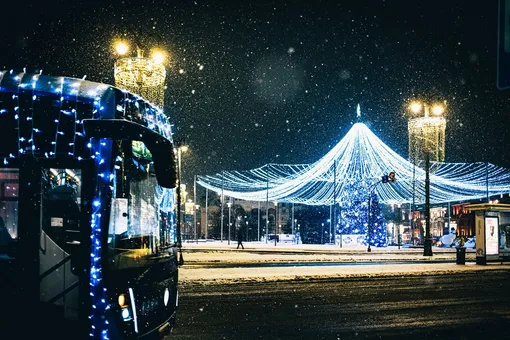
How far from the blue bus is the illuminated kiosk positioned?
948 inches

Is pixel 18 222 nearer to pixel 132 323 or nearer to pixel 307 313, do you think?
pixel 132 323

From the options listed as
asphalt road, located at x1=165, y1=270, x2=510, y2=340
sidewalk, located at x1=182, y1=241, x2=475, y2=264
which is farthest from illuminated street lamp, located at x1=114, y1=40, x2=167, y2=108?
sidewalk, located at x1=182, y1=241, x2=475, y2=264

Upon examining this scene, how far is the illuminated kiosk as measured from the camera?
1067 inches

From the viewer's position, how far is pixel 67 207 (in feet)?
18.9

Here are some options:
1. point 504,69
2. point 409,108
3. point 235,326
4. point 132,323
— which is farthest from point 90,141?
point 409,108

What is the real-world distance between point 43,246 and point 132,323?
130cm

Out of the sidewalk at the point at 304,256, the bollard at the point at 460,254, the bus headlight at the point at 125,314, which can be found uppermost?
the bus headlight at the point at 125,314

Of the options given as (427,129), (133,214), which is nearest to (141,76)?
(133,214)

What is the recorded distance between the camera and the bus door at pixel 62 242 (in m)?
5.68

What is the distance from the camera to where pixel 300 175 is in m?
40.8

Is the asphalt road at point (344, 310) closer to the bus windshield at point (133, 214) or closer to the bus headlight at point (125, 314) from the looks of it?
the bus windshield at point (133, 214)

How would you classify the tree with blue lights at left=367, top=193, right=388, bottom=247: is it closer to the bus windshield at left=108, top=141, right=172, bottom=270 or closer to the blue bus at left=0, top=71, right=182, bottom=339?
the bus windshield at left=108, top=141, right=172, bottom=270

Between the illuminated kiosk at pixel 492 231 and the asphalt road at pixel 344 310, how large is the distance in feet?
31.6

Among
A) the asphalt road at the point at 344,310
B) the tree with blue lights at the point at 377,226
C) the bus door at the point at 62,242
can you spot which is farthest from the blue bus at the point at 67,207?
the tree with blue lights at the point at 377,226
